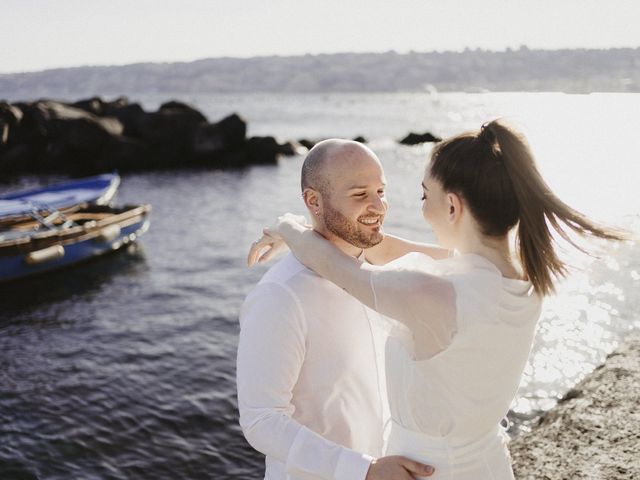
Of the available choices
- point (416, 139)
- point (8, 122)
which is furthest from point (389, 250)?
point (416, 139)

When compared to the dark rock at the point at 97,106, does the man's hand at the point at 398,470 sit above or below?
below

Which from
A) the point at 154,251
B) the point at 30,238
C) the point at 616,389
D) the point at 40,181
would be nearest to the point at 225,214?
the point at 154,251

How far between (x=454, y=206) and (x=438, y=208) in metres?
0.10

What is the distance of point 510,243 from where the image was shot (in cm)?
241

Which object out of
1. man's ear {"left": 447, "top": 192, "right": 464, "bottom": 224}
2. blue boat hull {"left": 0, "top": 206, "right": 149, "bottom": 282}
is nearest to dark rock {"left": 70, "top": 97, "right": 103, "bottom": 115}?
blue boat hull {"left": 0, "top": 206, "right": 149, "bottom": 282}

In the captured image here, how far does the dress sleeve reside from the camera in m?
2.16

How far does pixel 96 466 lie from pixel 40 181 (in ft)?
103

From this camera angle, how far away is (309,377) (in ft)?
8.98

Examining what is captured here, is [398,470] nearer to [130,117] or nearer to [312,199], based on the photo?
[312,199]

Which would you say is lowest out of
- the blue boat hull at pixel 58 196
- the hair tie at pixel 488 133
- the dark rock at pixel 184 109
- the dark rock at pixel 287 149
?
the blue boat hull at pixel 58 196

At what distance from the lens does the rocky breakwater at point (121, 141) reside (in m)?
41.8

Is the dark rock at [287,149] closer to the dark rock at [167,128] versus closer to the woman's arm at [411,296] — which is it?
→ the dark rock at [167,128]

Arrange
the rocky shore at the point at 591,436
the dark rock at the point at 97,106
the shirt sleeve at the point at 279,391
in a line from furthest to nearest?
the dark rock at the point at 97,106 → the rocky shore at the point at 591,436 → the shirt sleeve at the point at 279,391

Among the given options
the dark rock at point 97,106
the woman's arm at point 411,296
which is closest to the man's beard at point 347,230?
the woman's arm at point 411,296
